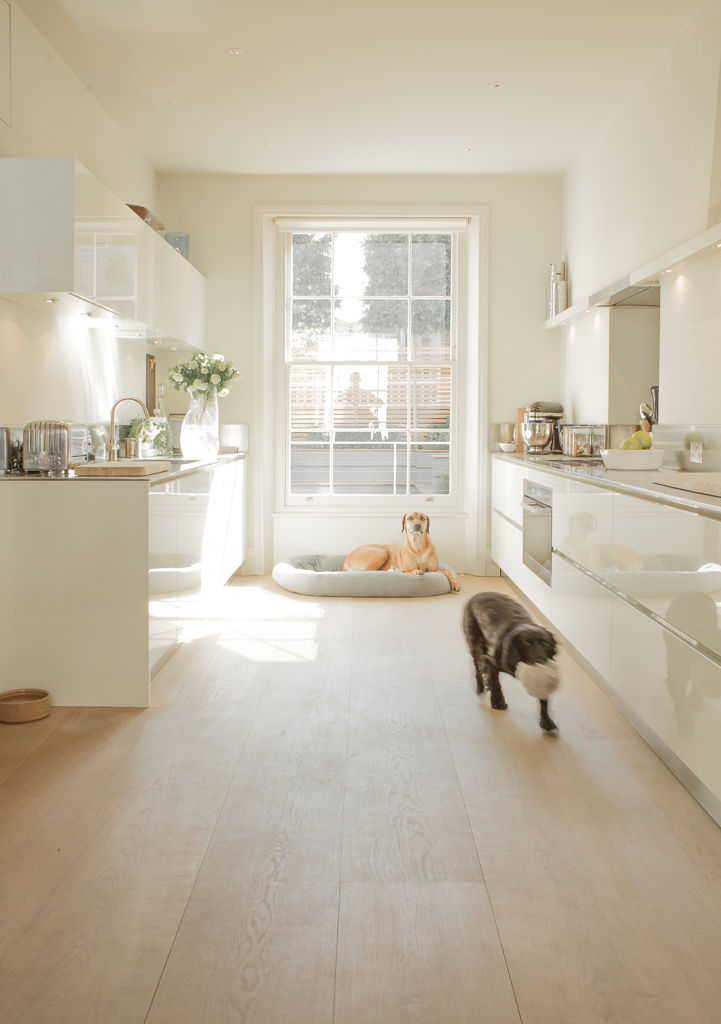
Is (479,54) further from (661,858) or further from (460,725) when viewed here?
(661,858)

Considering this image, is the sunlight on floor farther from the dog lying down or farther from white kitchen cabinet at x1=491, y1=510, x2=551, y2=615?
white kitchen cabinet at x1=491, y1=510, x2=551, y2=615

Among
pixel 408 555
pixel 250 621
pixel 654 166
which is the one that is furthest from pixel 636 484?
pixel 408 555

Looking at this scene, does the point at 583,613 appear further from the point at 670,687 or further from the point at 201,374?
the point at 201,374

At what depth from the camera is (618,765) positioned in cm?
273

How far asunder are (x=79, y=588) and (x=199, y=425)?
6.82 ft

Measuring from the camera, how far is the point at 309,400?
6457 mm

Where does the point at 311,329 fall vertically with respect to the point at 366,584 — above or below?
above

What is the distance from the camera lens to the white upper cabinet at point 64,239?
127 inches

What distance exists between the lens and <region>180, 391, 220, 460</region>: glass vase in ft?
16.9

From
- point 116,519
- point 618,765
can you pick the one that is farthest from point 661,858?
point 116,519

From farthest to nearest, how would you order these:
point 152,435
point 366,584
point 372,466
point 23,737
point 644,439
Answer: point 372,466 → point 366,584 → point 152,435 → point 644,439 → point 23,737

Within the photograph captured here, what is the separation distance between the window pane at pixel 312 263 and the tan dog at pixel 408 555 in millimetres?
1876

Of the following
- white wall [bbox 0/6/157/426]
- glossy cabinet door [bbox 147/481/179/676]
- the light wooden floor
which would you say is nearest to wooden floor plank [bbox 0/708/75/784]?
the light wooden floor

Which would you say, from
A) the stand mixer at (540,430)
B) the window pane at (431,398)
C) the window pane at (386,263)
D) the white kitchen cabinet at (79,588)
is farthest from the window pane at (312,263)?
the white kitchen cabinet at (79,588)
